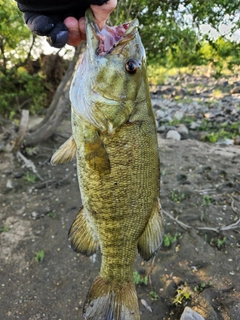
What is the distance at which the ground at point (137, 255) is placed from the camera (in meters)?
3.22

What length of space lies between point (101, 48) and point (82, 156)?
0.59 m

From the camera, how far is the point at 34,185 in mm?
5266

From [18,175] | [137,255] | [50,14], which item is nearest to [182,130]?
[18,175]

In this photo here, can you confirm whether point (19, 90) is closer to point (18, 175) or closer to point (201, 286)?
point (18, 175)

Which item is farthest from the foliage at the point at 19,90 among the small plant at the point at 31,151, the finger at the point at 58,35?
the finger at the point at 58,35

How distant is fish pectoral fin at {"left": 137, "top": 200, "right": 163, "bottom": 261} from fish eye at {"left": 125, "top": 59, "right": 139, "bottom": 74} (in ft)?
2.47

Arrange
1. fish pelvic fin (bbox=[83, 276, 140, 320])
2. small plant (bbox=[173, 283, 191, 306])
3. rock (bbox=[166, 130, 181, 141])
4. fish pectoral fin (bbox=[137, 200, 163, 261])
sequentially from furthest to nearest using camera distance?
1. rock (bbox=[166, 130, 181, 141])
2. small plant (bbox=[173, 283, 191, 306])
3. fish pelvic fin (bbox=[83, 276, 140, 320])
4. fish pectoral fin (bbox=[137, 200, 163, 261])

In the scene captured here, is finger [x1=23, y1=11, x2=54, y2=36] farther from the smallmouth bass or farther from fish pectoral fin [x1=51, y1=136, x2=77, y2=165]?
fish pectoral fin [x1=51, y1=136, x2=77, y2=165]

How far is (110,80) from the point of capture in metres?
1.64

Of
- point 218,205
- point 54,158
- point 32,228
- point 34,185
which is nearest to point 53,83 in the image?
point 34,185

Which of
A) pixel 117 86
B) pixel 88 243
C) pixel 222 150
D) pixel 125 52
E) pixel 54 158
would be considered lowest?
pixel 222 150

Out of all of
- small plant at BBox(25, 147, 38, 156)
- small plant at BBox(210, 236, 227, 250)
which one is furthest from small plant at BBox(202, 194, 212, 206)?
small plant at BBox(25, 147, 38, 156)

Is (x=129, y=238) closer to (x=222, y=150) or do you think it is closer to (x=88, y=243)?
(x=88, y=243)

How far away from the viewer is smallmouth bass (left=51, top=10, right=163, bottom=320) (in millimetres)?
1616
